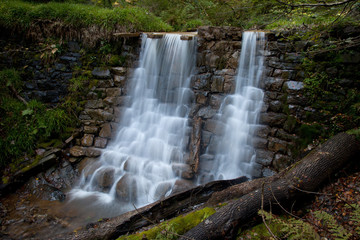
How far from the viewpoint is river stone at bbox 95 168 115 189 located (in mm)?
5801

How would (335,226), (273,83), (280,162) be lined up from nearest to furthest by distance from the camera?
(335,226), (280,162), (273,83)

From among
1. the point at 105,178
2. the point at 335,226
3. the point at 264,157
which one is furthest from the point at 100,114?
the point at 335,226

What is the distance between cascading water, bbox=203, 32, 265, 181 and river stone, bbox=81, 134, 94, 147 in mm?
4065

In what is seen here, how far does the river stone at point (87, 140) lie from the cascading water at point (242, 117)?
4.06 m

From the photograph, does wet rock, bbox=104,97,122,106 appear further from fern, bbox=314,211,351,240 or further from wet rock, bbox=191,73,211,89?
fern, bbox=314,211,351,240

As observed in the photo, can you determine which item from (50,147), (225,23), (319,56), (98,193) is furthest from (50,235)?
(225,23)

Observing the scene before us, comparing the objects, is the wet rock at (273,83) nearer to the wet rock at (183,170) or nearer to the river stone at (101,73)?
the wet rock at (183,170)

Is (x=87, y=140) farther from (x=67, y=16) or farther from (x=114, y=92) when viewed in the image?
(x=67, y=16)

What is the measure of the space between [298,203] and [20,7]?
36.0 feet

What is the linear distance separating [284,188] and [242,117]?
2.82 m


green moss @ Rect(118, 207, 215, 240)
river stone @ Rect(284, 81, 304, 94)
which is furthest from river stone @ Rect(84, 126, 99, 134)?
river stone @ Rect(284, 81, 304, 94)

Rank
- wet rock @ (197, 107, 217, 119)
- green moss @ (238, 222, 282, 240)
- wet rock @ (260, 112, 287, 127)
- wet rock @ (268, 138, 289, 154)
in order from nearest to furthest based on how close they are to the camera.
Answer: green moss @ (238, 222, 282, 240) < wet rock @ (268, 138, 289, 154) < wet rock @ (260, 112, 287, 127) < wet rock @ (197, 107, 217, 119)

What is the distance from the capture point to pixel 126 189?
5516 millimetres

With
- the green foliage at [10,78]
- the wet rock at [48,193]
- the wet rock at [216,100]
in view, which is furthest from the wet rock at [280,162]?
the green foliage at [10,78]
